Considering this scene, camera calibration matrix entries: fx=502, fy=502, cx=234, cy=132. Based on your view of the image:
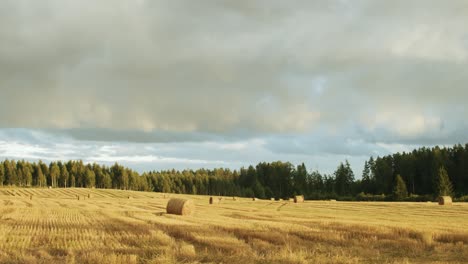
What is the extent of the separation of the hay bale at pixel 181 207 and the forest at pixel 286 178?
54.1 m

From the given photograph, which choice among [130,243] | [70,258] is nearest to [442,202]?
[130,243]

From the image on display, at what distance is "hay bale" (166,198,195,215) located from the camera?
112 ft

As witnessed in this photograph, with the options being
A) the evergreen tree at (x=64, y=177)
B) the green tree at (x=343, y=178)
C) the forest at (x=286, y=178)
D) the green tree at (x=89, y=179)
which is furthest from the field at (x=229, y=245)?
the evergreen tree at (x=64, y=177)

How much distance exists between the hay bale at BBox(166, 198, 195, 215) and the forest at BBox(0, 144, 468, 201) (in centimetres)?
5410

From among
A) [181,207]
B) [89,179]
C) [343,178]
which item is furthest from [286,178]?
[181,207]

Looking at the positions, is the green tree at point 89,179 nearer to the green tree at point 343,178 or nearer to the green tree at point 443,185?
the green tree at point 343,178

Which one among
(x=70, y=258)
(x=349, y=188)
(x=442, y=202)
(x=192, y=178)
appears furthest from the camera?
(x=192, y=178)

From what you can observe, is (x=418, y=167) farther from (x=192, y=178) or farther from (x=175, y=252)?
(x=175, y=252)

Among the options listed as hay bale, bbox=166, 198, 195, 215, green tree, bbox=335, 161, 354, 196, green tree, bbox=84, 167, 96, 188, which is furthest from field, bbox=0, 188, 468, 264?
green tree, bbox=84, 167, 96, 188

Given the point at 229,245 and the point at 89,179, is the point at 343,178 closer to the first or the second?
the point at 89,179

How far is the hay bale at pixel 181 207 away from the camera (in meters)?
34.2

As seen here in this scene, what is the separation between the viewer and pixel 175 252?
1338cm

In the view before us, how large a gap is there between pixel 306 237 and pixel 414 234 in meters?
3.98

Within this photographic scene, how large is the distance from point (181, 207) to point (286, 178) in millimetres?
120789
